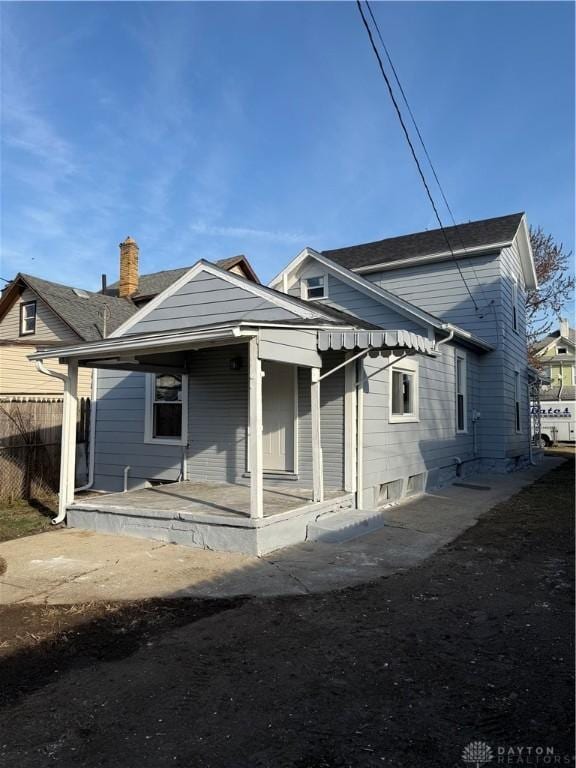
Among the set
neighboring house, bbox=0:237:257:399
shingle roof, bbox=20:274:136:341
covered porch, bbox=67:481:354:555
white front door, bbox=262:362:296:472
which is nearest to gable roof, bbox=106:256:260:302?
neighboring house, bbox=0:237:257:399

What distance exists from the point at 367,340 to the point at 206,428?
375 centimetres

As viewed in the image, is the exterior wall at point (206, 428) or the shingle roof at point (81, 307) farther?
the shingle roof at point (81, 307)

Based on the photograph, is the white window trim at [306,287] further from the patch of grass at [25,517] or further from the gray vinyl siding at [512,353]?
the patch of grass at [25,517]

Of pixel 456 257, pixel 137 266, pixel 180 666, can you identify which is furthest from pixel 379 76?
pixel 137 266

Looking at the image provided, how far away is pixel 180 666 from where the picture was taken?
3.52 meters

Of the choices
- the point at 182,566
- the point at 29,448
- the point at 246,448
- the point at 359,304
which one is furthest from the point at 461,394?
the point at 29,448

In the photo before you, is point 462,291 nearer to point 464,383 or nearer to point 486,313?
point 486,313

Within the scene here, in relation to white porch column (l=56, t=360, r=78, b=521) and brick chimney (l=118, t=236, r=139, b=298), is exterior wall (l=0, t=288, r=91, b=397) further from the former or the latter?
white porch column (l=56, t=360, r=78, b=521)

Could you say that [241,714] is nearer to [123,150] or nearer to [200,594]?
[200,594]

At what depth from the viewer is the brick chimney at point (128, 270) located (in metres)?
22.4

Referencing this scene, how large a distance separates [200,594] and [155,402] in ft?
19.3

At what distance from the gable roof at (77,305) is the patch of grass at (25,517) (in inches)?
379

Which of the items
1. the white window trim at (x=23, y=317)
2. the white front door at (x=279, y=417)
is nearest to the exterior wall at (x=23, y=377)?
the white window trim at (x=23, y=317)

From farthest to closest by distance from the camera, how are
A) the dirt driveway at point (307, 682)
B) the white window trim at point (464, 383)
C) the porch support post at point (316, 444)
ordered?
the white window trim at point (464, 383)
the porch support post at point (316, 444)
the dirt driveway at point (307, 682)
